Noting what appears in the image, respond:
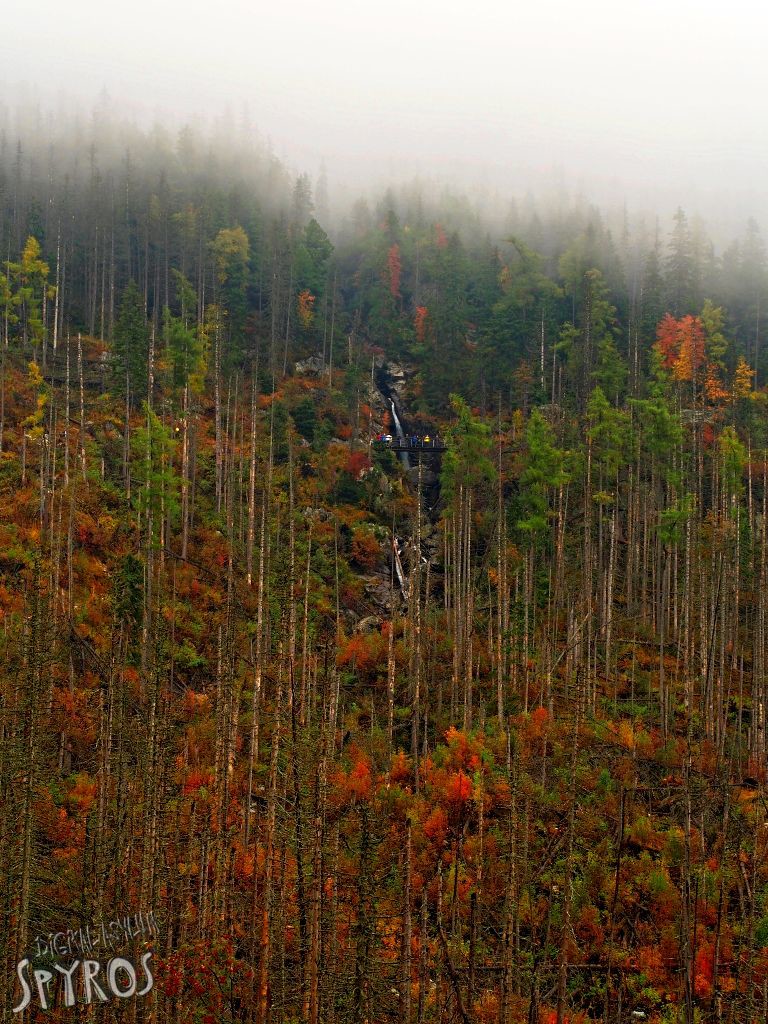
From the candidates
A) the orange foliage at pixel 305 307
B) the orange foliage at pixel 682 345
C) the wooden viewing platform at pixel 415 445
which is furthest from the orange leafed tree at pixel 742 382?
the orange foliage at pixel 305 307

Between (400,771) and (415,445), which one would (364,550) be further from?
(400,771)

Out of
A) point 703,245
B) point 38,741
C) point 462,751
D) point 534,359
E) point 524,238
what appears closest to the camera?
point 38,741

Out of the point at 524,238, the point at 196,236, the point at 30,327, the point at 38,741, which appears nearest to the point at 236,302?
the point at 196,236

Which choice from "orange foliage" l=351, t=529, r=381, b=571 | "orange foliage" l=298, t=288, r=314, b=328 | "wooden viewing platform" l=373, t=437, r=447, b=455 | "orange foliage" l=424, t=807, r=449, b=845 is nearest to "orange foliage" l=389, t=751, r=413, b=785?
"orange foliage" l=424, t=807, r=449, b=845

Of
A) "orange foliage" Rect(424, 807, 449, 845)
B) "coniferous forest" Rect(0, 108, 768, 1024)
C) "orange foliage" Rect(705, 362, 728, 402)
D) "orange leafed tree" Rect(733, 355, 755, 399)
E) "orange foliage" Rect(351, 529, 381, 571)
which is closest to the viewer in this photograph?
"coniferous forest" Rect(0, 108, 768, 1024)

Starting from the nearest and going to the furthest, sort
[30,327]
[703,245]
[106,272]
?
[30,327]
[106,272]
[703,245]

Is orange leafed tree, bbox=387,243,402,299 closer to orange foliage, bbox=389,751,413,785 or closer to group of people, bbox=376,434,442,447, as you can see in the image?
group of people, bbox=376,434,442,447

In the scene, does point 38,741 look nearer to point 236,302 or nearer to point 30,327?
point 30,327
